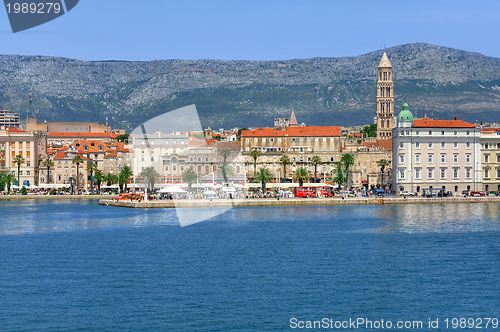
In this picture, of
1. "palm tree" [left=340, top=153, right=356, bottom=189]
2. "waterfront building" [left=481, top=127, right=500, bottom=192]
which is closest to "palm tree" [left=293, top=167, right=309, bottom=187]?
"palm tree" [left=340, top=153, right=356, bottom=189]

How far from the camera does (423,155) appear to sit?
105375 millimetres

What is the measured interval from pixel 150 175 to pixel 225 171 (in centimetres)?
1226

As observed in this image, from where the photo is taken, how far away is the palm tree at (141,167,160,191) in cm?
12000

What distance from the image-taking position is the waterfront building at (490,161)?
10812 centimetres

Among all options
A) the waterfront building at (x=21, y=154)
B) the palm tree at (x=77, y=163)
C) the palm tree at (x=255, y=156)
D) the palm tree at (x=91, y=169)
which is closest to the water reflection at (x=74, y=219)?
the palm tree at (x=91, y=169)

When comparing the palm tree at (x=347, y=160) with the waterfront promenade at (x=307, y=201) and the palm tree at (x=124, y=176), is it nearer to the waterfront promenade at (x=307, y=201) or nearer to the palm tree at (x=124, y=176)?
the waterfront promenade at (x=307, y=201)

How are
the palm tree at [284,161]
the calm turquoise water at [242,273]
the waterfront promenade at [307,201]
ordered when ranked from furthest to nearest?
the palm tree at [284,161] → the waterfront promenade at [307,201] → the calm turquoise water at [242,273]

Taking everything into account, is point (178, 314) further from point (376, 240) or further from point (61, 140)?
point (61, 140)

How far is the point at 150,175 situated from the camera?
4742 inches

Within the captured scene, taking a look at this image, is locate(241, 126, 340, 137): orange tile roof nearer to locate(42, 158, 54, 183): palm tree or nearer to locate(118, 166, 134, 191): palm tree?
locate(118, 166, 134, 191): palm tree

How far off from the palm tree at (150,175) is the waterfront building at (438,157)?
1438 inches

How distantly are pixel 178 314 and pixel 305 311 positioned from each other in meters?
5.02

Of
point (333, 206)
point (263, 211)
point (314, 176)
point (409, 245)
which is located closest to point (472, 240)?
point (409, 245)

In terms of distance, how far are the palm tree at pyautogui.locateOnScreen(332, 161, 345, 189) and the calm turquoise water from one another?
179 feet
